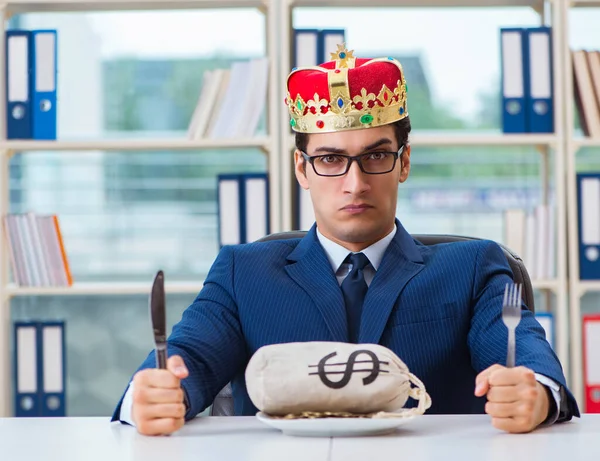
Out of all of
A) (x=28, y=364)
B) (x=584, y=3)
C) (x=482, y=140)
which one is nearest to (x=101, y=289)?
(x=28, y=364)

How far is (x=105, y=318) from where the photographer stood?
10.9ft

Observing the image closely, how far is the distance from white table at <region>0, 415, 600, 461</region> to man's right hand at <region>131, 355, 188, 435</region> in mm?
15

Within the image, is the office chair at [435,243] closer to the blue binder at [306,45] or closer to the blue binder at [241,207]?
the blue binder at [241,207]

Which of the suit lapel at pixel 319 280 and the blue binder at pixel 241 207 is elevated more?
the blue binder at pixel 241 207

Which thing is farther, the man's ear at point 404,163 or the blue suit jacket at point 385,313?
the man's ear at point 404,163

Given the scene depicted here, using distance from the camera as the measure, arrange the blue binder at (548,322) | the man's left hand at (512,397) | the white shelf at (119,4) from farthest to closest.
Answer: the white shelf at (119,4) < the blue binder at (548,322) < the man's left hand at (512,397)

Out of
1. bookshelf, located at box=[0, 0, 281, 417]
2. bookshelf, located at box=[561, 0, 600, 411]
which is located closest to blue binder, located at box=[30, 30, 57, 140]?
bookshelf, located at box=[0, 0, 281, 417]

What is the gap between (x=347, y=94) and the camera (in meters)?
1.47

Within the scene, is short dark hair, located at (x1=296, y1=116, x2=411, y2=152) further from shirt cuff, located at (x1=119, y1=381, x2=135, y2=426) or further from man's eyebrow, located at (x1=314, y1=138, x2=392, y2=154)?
shirt cuff, located at (x1=119, y1=381, x2=135, y2=426)

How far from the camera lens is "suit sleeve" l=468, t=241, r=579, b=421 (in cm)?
120

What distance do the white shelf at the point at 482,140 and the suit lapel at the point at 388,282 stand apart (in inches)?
49.7

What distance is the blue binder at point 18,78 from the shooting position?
2834 millimetres

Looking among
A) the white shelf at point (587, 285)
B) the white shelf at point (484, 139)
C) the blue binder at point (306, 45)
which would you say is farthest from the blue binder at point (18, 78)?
the white shelf at point (587, 285)

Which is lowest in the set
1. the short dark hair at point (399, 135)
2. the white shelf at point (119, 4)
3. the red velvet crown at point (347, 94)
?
the short dark hair at point (399, 135)
